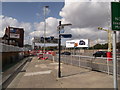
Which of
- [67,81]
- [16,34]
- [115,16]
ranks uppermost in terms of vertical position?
[16,34]

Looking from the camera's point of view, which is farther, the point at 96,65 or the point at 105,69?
the point at 96,65

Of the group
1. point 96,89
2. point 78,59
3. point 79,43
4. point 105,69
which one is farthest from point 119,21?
point 79,43

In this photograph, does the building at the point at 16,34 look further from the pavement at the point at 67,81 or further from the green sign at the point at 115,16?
the green sign at the point at 115,16

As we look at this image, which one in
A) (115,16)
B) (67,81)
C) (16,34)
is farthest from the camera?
(16,34)

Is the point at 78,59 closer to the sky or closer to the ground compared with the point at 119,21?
closer to the ground

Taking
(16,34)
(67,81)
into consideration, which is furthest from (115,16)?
(16,34)

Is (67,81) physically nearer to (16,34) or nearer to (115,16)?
(115,16)

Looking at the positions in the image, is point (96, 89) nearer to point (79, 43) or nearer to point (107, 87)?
point (107, 87)

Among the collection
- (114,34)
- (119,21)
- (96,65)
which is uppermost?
(119,21)

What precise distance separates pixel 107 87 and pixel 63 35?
13.9ft

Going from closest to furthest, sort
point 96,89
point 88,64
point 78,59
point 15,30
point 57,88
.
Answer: point 96,89
point 57,88
point 88,64
point 78,59
point 15,30

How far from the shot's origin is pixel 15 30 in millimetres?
81500

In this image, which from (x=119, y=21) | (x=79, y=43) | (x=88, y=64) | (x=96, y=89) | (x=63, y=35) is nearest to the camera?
(x=119, y=21)

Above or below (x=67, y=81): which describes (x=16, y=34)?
above
